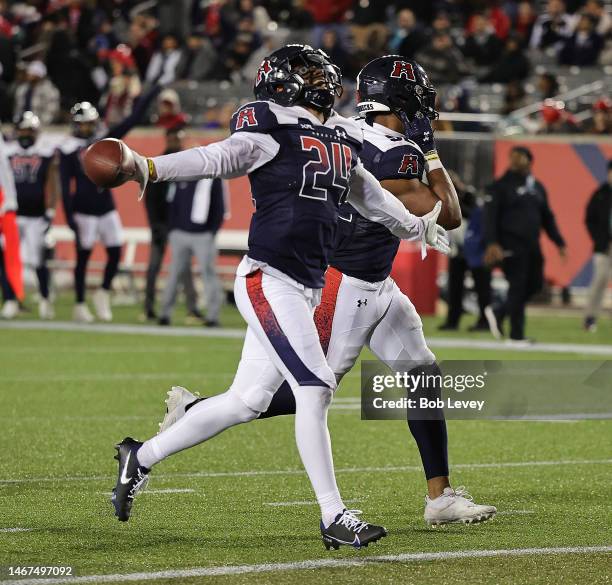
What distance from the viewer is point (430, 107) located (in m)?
6.26

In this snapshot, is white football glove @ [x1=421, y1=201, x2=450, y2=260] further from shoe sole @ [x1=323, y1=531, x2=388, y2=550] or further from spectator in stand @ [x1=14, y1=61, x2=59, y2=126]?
spectator in stand @ [x1=14, y1=61, x2=59, y2=126]

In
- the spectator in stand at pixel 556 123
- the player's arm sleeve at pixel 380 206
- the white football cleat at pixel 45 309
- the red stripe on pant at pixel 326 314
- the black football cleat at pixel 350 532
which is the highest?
the player's arm sleeve at pixel 380 206

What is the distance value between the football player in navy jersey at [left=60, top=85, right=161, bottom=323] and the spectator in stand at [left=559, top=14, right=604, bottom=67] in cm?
696

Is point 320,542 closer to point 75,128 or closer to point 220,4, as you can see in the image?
point 75,128

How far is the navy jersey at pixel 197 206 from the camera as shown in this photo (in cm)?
1526

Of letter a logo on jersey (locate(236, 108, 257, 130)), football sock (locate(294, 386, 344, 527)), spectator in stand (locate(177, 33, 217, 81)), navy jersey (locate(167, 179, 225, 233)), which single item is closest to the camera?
football sock (locate(294, 386, 344, 527))

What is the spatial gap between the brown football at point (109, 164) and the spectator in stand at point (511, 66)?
15.8m

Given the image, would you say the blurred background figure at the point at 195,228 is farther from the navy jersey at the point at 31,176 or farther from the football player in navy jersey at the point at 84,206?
the navy jersey at the point at 31,176

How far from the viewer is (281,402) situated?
5.95m

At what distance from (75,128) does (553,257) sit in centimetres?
605

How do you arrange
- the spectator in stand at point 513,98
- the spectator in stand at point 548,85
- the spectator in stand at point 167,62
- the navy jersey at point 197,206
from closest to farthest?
the navy jersey at point 197,206, the spectator in stand at point 548,85, the spectator in stand at point 513,98, the spectator in stand at point 167,62

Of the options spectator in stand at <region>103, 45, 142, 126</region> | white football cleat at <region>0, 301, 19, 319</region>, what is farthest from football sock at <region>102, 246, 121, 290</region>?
spectator in stand at <region>103, 45, 142, 126</region>

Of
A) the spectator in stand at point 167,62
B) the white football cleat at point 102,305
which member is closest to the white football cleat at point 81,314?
the white football cleat at point 102,305

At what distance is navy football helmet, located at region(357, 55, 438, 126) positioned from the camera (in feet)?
20.4
